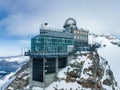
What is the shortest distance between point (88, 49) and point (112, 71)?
19.2 m

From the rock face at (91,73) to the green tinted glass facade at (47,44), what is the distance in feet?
35.5

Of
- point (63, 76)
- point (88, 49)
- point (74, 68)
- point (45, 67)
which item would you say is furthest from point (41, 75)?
point (88, 49)

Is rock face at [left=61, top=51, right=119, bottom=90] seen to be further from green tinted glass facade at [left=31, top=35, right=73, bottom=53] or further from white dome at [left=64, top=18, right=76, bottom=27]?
white dome at [left=64, top=18, right=76, bottom=27]

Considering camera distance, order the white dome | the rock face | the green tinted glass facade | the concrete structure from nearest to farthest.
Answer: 1. the rock face
2. the concrete structure
3. the green tinted glass facade
4. the white dome

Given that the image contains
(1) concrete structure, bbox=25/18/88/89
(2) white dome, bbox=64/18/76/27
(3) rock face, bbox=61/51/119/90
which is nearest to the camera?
(3) rock face, bbox=61/51/119/90

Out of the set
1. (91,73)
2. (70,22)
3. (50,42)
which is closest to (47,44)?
(50,42)

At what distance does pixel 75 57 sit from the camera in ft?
379

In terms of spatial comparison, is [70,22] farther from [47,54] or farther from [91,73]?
[91,73]

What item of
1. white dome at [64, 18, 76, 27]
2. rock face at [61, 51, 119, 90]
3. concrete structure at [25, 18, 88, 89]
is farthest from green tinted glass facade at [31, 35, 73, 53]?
white dome at [64, 18, 76, 27]

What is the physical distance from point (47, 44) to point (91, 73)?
84.8ft

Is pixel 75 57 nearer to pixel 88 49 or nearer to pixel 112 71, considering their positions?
pixel 88 49

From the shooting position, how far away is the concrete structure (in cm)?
10300

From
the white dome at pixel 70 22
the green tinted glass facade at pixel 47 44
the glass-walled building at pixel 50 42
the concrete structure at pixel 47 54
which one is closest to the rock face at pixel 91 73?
the concrete structure at pixel 47 54

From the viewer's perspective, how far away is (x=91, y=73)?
103 metres
